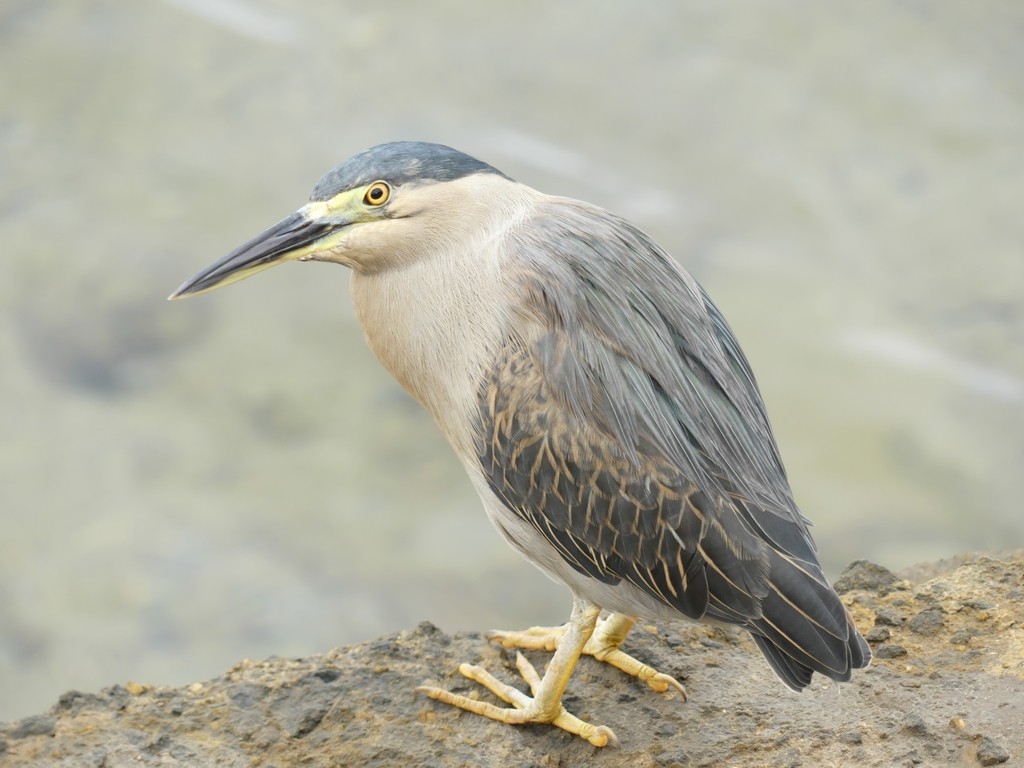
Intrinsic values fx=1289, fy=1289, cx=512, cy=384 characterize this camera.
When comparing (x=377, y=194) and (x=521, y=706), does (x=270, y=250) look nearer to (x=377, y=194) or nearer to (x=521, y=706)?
(x=377, y=194)

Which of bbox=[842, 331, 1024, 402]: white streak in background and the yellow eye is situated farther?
bbox=[842, 331, 1024, 402]: white streak in background

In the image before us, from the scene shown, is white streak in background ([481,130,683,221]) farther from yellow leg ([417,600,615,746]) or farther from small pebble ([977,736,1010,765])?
small pebble ([977,736,1010,765])

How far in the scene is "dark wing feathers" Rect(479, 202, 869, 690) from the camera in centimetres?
338

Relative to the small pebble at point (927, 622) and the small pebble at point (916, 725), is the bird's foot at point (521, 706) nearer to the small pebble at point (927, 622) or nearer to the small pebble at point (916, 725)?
the small pebble at point (916, 725)

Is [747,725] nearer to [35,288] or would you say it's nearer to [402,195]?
[402,195]

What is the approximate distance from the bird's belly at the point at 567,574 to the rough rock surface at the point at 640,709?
368mm

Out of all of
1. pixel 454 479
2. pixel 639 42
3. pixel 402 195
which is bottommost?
pixel 402 195

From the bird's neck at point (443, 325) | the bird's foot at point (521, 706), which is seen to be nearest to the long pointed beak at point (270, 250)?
the bird's neck at point (443, 325)

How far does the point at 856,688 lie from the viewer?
12.1 feet

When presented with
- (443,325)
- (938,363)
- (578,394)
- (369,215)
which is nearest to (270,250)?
(369,215)

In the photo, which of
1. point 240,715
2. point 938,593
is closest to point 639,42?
point 938,593

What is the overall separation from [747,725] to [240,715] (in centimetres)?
146

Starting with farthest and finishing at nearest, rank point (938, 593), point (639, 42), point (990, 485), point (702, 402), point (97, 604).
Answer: point (639, 42), point (990, 485), point (97, 604), point (938, 593), point (702, 402)

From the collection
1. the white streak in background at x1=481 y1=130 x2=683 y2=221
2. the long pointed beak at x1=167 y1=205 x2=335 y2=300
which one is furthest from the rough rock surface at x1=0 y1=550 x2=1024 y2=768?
the white streak in background at x1=481 y1=130 x2=683 y2=221
